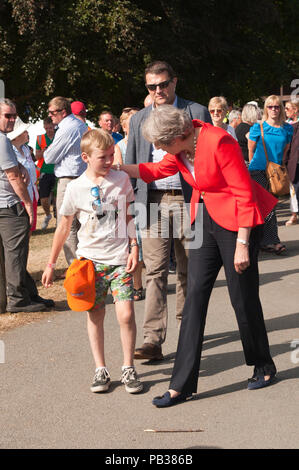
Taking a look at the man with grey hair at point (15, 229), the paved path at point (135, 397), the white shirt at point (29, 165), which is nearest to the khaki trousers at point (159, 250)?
the paved path at point (135, 397)

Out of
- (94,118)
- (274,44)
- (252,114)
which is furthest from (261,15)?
(252,114)

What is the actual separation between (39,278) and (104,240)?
4.74 m

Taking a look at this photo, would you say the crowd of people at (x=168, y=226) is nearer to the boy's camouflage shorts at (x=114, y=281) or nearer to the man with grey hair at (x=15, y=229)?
the boy's camouflage shorts at (x=114, y=281)

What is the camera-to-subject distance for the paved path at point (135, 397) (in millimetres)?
4574

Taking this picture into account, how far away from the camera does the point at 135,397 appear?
5375 millimetres

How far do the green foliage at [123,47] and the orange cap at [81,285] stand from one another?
46.6 feet

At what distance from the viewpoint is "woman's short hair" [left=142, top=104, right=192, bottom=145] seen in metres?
4.92

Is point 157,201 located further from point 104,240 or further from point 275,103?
point 275,103

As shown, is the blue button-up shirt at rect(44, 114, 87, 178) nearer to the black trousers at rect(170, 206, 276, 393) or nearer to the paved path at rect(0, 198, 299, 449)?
the paved path at rect(0, 198, 299, 449)

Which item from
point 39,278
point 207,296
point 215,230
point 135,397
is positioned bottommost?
point 39,278

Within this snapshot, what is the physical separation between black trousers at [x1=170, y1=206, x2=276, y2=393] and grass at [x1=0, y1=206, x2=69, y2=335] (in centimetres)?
256

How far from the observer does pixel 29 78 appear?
2078cm

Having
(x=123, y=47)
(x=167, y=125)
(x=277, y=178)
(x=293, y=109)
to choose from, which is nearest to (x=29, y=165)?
(x=277, y=178)
